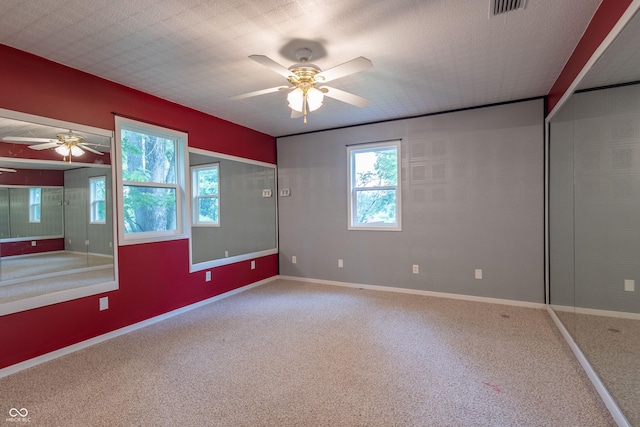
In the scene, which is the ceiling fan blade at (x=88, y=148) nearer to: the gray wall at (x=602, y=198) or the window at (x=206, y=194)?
the window at (x=206, y=194)

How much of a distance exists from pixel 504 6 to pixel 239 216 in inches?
155

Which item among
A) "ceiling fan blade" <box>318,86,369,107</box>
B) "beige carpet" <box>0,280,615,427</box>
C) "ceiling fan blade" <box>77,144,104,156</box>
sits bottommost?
"beige carpet" <box>0,280,615,427</box>

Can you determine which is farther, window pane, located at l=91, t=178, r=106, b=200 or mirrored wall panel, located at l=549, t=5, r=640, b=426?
window pane, located at l=91, t=178, r=106, b=200

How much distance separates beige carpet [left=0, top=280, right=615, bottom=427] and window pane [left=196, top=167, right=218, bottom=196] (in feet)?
5.50

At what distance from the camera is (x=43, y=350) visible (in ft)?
8.36

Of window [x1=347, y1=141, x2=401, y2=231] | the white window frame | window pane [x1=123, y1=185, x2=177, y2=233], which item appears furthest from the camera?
window [x1=347, y1=141, x2=401, y2=231]

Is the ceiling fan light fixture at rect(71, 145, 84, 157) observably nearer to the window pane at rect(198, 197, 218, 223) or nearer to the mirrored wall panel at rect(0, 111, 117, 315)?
the mirrored wall panel at rect(0, 111, 117, 315)

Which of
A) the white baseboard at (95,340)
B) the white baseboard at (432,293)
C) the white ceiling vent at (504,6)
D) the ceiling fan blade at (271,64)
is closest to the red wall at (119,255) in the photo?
the white baseboard at (95,340)

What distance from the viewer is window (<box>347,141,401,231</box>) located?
14.9 ft

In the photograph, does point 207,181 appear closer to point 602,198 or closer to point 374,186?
point 374,186

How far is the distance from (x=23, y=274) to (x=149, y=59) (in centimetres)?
205

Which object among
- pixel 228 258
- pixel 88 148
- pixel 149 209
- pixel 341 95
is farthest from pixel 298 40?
pixel 228 258

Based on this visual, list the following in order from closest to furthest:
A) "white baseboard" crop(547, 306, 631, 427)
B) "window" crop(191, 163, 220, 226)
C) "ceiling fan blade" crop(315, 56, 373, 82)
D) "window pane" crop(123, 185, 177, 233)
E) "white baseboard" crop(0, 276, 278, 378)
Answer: "white baseboard" crop(547, 306, 631, 427), "ceiling fan blade" crop(315, 56, 373, 82), "white baseboard" crop(0, 276, 278, 378), "window pane" crop(123, 185, 177, 233), "window" crop(191, 163, 220, 226)

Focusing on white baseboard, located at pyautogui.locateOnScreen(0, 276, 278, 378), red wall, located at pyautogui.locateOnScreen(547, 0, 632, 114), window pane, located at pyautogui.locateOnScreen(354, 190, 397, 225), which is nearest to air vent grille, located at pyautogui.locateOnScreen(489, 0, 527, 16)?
red wall, located at pyautogui.locateOnScreen(547, 0, 632, 114)
